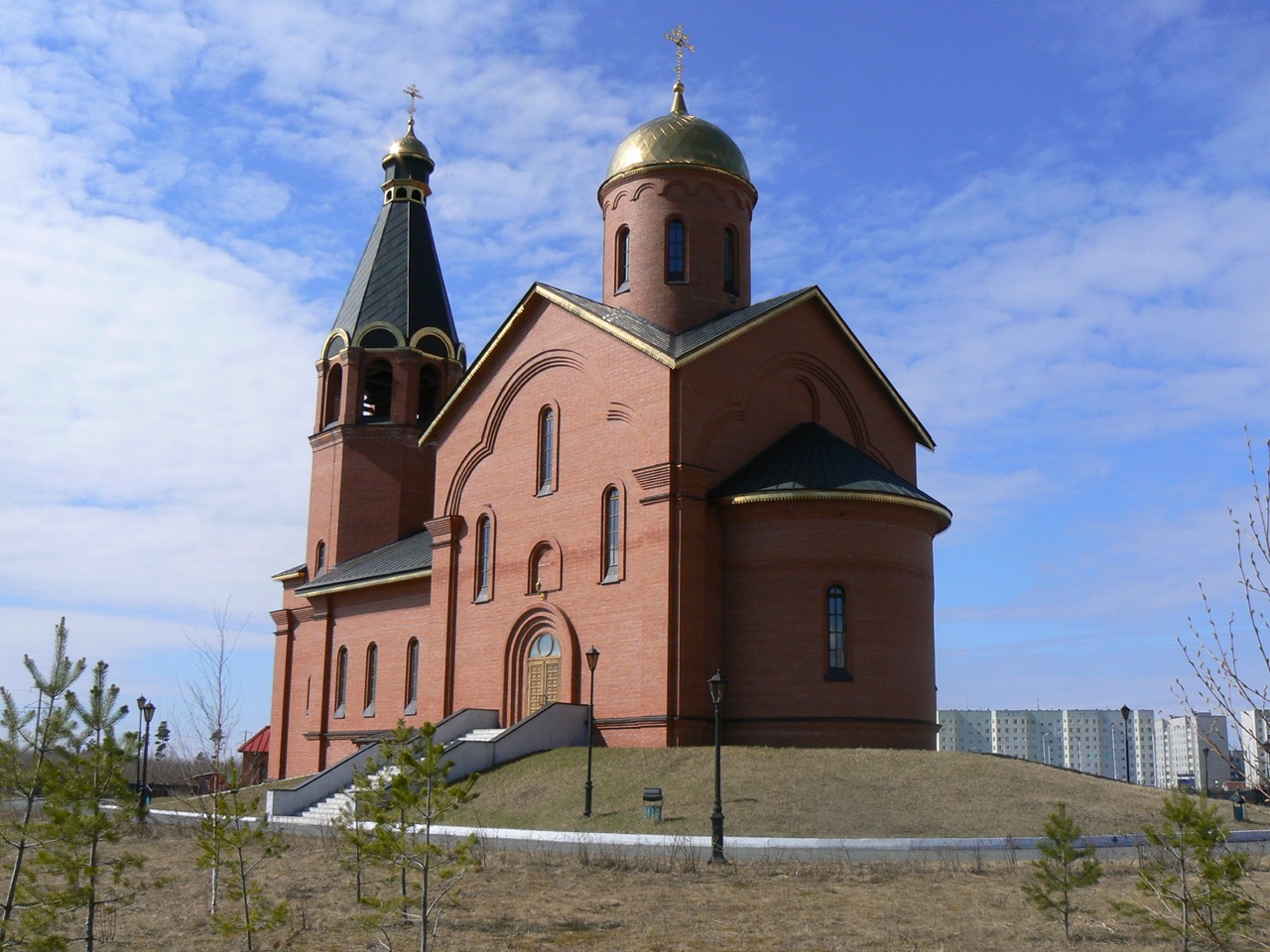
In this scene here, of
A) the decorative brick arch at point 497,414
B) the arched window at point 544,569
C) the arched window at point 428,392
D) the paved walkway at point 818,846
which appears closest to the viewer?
the paved walkway at point 818,846

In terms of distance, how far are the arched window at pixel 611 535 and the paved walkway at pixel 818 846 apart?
764 centimetres

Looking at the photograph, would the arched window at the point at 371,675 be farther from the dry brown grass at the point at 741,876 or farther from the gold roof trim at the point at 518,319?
the dry brown grass at the point at 741,876

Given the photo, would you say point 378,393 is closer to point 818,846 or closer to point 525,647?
point 525,647

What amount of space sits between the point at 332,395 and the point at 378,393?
138 cm

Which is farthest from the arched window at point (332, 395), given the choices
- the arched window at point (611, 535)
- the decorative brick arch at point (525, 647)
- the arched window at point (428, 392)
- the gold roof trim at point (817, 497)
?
the gold roof trim at point (817, 497)

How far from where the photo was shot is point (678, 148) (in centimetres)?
2953

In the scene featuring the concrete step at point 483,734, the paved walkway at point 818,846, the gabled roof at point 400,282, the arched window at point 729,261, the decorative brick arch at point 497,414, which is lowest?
the paved walkway at point 818,846

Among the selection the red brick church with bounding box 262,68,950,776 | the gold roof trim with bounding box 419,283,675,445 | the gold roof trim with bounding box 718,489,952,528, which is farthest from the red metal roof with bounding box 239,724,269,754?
the gold roof trim with bounding box 718,489,952,528

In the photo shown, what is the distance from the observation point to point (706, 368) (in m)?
25.0

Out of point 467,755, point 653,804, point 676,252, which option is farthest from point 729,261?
point 653,804

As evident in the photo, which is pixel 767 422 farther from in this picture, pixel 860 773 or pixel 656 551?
pixel 860 773

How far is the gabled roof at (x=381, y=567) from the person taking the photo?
103ft

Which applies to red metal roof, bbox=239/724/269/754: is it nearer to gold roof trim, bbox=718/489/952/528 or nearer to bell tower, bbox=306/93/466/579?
bell tower, bbox=306/93/466/579

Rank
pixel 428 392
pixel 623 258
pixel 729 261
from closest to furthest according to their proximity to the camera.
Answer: pixel 729 261 < pixel 623 258 < pixel 428 392
